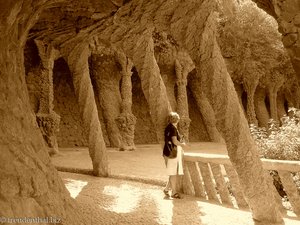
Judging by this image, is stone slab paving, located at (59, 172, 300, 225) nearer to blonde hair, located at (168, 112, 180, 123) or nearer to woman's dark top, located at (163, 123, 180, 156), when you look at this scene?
woman's dark top, located at (163, 123, 180, 156)

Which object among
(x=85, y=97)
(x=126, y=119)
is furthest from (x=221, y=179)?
(x=126, y=119)

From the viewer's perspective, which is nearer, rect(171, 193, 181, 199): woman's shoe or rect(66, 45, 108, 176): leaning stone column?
rect(171, 193, 181, 199): woman's shoe

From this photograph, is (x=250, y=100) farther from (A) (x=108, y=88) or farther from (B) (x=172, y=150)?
(B) (x=172, y=150)

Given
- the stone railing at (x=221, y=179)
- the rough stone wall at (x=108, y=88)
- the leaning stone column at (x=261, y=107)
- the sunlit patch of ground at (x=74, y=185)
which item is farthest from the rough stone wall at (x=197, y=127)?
the stone railing at (x=221, y=179)

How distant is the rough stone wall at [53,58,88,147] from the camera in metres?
13.0

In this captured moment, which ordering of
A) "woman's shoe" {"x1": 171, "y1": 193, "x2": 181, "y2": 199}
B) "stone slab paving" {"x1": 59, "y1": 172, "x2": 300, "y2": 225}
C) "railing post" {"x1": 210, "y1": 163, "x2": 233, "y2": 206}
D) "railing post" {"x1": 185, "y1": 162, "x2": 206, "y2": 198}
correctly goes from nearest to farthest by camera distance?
"stone slab paving" {"x1": 59, "y1": 172, "x2": 300, "y2": 225} < "railing post" {"x1": 210, "y1": 163, "x2": 233, "y2": 206} < "woman's shoe" {"x1": 171, "y1": 193, "x2": 181, "y2": 199} < "railing post" {"x1": 185, "y1": 162, "x2": 206, "y2": 198}

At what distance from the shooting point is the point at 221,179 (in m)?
5.19

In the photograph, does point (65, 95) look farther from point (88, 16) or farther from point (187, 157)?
point (187, 157)

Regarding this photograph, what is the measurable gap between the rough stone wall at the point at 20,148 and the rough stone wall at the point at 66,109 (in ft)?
30.8

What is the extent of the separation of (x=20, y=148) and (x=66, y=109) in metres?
10.3

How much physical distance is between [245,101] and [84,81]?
15.0 m

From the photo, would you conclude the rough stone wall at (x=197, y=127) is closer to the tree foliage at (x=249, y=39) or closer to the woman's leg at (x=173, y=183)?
the tree foliage at (x=249, y=39)

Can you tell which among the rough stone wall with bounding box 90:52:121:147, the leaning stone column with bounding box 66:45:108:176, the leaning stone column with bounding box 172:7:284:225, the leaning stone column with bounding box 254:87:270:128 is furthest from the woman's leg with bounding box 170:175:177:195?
the leaning stone column with bounding box 254:87:270:128

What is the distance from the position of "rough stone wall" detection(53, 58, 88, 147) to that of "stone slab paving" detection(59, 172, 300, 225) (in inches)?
276
